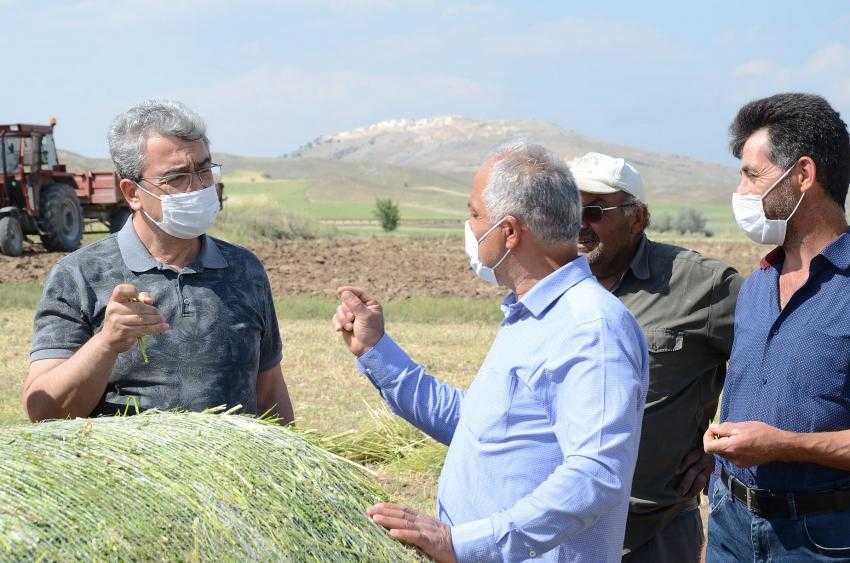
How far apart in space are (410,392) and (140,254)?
3.74ft

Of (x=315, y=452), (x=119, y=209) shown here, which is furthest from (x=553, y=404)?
(x=119, y=209)

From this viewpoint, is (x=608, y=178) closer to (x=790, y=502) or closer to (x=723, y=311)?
(x=723, y=311)

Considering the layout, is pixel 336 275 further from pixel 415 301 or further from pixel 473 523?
pixel 473 523

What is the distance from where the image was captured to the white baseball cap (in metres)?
3.96

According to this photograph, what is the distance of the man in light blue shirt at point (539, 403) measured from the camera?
2.57 metres

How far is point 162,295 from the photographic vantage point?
3643mm

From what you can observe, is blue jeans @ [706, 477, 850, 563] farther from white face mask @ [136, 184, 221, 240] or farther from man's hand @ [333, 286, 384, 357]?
white face mask @ [136, 184, 221, 240]

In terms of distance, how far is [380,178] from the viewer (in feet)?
490

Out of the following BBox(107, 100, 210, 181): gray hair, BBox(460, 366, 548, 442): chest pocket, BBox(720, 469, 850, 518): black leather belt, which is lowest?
BBox(720, 469, 850, 518): black leather belt

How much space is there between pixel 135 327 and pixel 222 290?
565mm

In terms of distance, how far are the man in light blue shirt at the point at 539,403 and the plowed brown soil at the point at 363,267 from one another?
16741 mm

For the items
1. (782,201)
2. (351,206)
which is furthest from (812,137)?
(351,206)

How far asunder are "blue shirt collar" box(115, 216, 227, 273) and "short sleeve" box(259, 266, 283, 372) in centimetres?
20

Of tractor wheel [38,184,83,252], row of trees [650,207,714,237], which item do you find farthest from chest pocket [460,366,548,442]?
row of trees [650,207,714,237]
